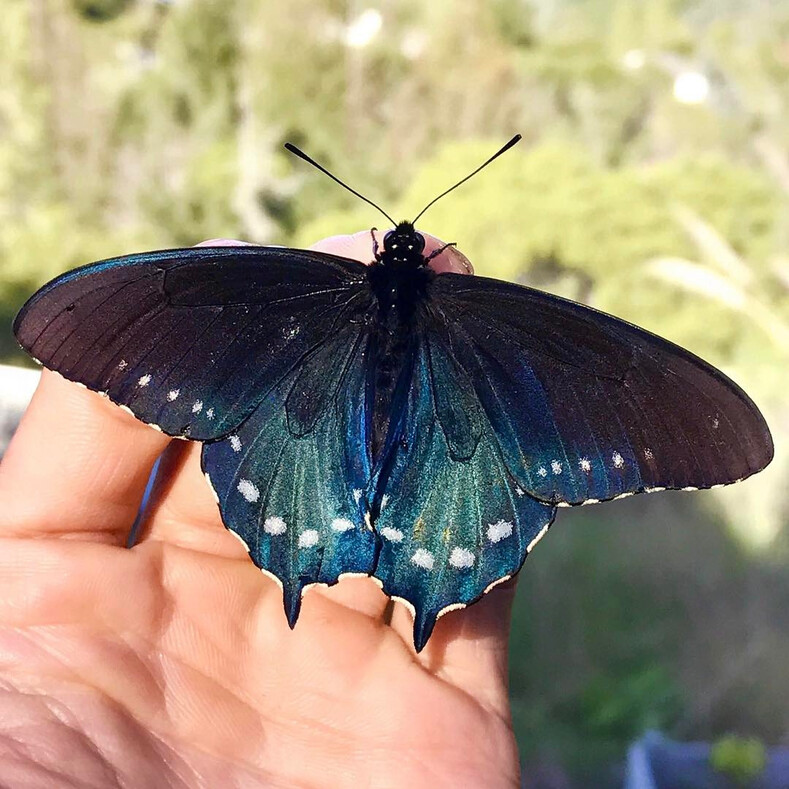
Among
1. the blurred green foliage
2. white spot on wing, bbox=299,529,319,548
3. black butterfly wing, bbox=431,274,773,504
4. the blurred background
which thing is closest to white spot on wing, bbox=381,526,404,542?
white spot on wing, bbox=299,529,319,548

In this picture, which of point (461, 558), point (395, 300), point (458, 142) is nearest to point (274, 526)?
point (461, 558)

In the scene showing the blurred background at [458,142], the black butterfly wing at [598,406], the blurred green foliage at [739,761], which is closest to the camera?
the black butterfly wing at [598,406]

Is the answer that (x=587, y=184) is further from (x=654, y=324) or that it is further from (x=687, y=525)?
(x=687, y=525)

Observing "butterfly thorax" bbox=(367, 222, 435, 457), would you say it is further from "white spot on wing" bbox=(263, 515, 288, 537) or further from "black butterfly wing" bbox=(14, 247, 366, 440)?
"white spot on wing" bbox=(263, 515, 288, 537)

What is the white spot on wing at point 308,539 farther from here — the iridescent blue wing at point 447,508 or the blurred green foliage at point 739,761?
the blurred green foliage at point 739,761

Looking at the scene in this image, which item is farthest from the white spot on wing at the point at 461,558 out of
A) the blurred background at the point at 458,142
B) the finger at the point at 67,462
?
the blurred background at the point at 458,142
